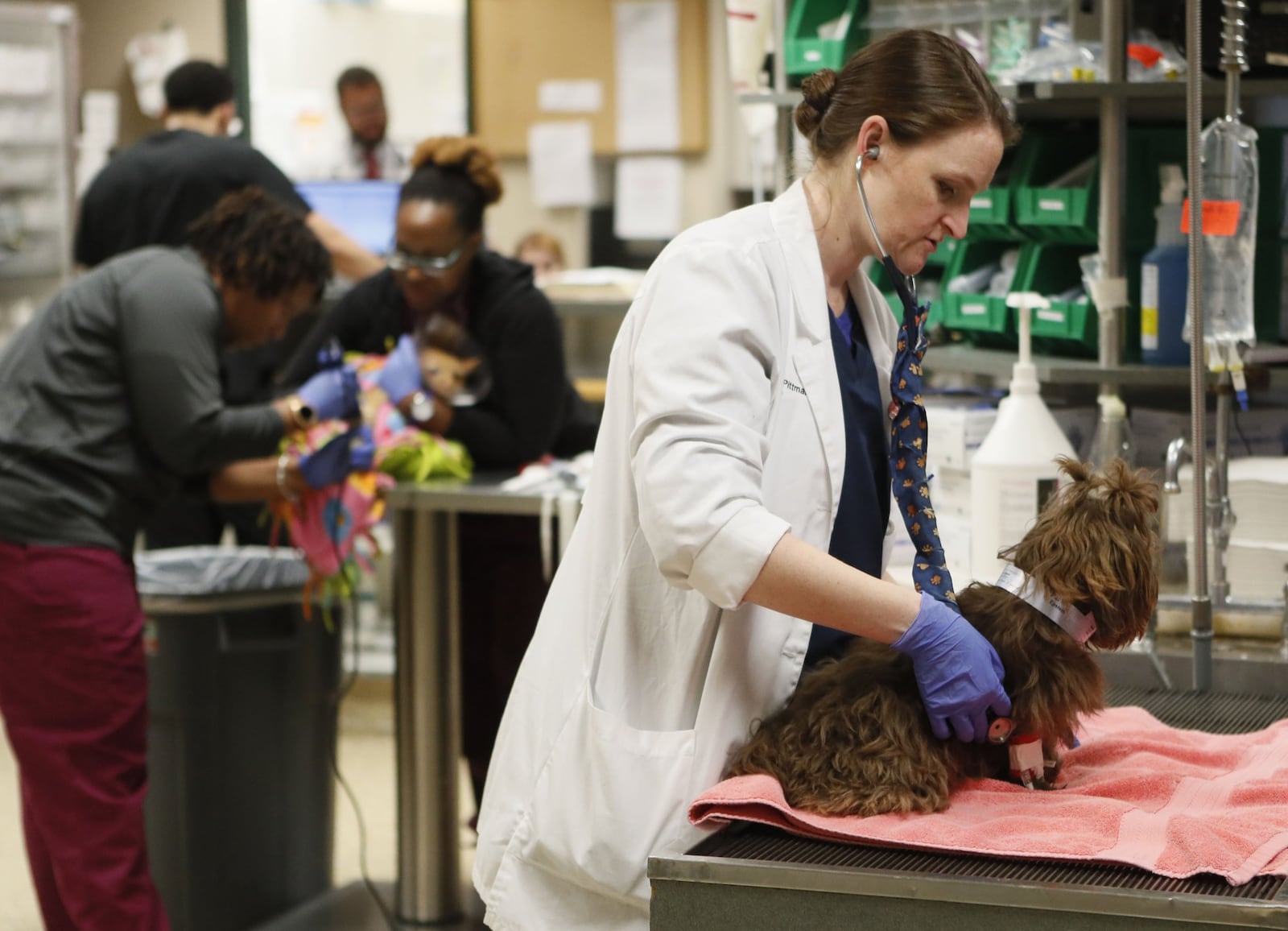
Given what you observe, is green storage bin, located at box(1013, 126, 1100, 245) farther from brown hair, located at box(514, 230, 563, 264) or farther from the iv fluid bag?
brown hair, located at box(514, 230, 563, 264)

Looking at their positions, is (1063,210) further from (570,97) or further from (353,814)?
(570,97)

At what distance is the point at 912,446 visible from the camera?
1.57 m

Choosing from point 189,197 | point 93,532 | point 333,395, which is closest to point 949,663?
point 93,532

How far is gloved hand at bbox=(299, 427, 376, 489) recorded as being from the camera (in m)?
2.91

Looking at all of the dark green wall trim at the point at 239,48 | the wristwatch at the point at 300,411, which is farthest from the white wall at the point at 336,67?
the wristwatch at the point at 300,411

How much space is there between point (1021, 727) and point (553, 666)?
0.46 m

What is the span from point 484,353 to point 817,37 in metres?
0.93

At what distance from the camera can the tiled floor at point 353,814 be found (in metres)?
3.46

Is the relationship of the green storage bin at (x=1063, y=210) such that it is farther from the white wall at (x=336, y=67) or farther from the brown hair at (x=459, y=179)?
the white wall at (x=336, y=67)

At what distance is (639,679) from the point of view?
1.56 meters

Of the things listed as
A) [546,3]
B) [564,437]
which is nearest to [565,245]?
[546,3]

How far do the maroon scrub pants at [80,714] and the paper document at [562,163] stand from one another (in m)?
3.88

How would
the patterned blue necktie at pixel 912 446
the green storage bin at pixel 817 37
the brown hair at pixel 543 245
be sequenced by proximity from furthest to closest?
the brown hair at pixel 543 245 → the green storage bin at pixel 817 37 → the patterned blue necktie at pixel 912 446

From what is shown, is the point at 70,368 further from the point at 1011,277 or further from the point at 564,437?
the point at 1011,277
